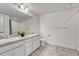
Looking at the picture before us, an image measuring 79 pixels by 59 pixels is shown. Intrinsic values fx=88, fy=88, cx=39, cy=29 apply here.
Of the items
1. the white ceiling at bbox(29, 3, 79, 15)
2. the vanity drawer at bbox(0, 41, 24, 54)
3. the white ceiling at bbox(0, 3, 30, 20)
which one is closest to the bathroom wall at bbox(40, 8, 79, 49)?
the white ceiling at bbox(29, 3, 79, 15)

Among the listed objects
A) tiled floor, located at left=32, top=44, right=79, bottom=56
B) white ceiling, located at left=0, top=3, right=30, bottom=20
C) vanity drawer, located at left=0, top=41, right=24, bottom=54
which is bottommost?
tiled floor, located at left=32, top=44, right=79, bottom=56

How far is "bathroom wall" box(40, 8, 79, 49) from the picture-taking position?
4035 millimetres

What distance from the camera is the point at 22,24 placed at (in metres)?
3.17

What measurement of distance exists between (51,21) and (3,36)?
10.6ft

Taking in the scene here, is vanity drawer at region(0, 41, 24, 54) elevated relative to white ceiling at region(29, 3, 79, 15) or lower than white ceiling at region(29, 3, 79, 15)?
lower

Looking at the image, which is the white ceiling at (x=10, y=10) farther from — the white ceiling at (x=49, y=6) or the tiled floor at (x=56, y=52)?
the tiled floor at (x=56, y=52)

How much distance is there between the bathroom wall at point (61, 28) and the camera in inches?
159

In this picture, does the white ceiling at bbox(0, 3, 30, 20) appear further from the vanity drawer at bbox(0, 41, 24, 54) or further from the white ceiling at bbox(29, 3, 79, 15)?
the vanity drawer at bbox(0, 41, 24, 54)

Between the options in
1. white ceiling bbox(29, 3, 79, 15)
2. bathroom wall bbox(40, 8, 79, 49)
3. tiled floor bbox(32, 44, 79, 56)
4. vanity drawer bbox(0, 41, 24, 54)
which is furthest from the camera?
bathroom wall bbox(40, 8, 79, 49)

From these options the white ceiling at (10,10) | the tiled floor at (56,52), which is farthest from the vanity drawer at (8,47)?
the tiled floor at (56,52)

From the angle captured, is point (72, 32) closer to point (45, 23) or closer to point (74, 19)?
point (74, 19)

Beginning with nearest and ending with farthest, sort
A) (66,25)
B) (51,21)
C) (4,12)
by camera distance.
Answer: (4,12)
(66,25)
(51,21)

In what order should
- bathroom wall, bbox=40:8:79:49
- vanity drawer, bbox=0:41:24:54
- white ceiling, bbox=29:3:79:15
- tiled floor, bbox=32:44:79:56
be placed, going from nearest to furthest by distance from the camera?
vanity drawer, bbox=0:41:24:54, white ceiling, bbox=29:3:79:15, tiled floor, bbox=32:44:79:56, bathroom wall, bbox=40:8:79:49

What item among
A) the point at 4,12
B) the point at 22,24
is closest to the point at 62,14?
the point at 22,24
